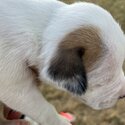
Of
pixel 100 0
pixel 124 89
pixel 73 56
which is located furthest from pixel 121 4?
pixel 73 56

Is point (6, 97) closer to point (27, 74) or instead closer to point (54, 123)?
point (27, 74)

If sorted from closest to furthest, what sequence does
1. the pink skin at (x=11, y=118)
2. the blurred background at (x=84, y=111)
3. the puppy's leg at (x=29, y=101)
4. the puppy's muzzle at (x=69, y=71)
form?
the puppy's muzzle at (x=69, y=71), the puppy's leg at (x=29, y=101), the pink skin at (x=11, y=118), the blurred background at (x=84, y=111)

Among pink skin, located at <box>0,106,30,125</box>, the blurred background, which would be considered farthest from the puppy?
the blurred background

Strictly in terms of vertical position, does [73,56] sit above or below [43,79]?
above

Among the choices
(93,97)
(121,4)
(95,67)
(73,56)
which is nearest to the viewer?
(73,56)

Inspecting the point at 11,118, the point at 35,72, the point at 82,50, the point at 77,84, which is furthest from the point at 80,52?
the point at 11,118

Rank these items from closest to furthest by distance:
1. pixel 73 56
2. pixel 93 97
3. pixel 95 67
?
pixel 73 56
pixel 95 67
pixel 93 97

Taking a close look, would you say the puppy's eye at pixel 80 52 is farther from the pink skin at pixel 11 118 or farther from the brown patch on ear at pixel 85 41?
the pink skin at pixel 11 118

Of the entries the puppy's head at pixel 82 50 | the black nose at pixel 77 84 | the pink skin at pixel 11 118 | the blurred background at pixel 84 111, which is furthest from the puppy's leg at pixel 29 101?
the blurred background at pixel 84 111
